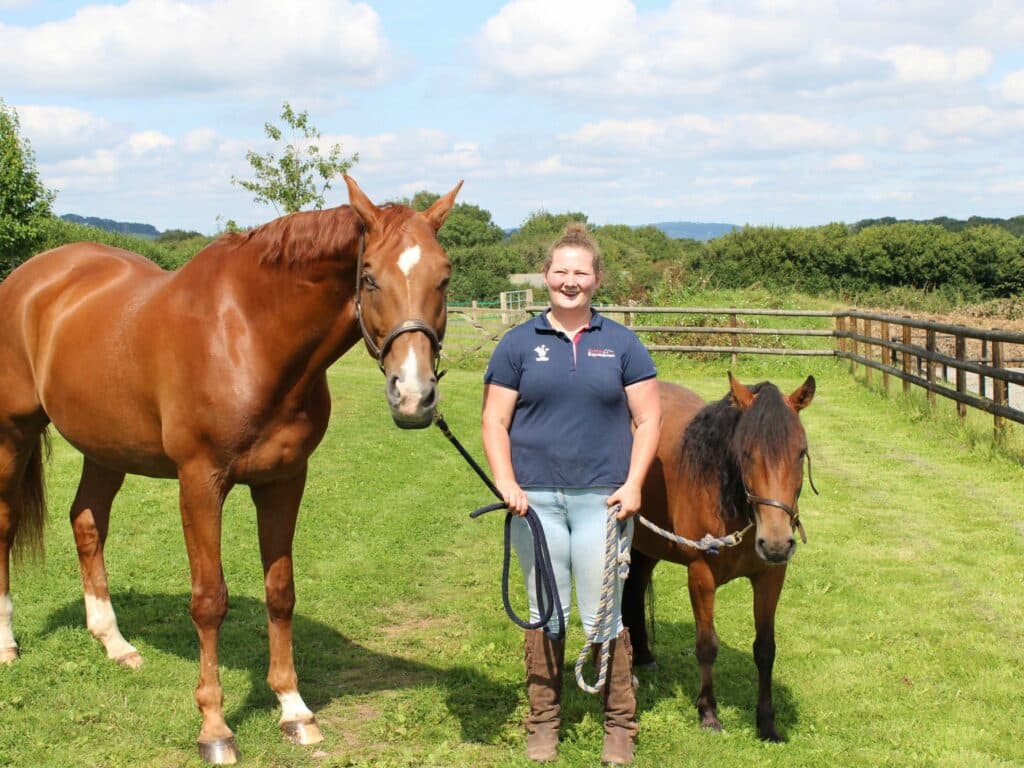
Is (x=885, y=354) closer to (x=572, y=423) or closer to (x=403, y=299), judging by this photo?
(x=572, y=423)

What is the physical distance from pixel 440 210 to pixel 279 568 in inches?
67.4

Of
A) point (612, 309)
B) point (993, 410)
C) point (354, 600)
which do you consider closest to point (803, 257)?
point (612, 309)

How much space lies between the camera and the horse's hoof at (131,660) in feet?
15.4

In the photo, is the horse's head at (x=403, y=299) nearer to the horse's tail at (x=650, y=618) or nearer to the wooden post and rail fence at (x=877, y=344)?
the horse's tail at (x=650, y=618)

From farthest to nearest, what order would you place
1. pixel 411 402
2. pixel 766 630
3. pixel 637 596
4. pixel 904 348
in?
pixel 904 348, pixel 637 596, pixel 766 630, pixel 411 402

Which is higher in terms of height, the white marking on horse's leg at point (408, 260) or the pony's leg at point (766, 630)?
the white marking on horse's leg at point (408, 260)

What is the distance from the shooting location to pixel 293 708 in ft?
13.1

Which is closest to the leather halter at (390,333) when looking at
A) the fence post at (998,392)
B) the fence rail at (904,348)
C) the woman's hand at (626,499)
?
the woman's hand at (626,499)

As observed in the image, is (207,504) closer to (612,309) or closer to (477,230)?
(612,309)

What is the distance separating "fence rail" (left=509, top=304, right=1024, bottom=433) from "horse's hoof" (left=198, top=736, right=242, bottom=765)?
7.98 metres

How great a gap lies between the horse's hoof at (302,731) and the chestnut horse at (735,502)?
1605 mm

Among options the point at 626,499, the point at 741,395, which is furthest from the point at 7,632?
the point at 741,395

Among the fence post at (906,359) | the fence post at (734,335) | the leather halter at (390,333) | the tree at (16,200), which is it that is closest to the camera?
the leather halter at (390,333)

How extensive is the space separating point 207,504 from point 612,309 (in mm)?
15521
